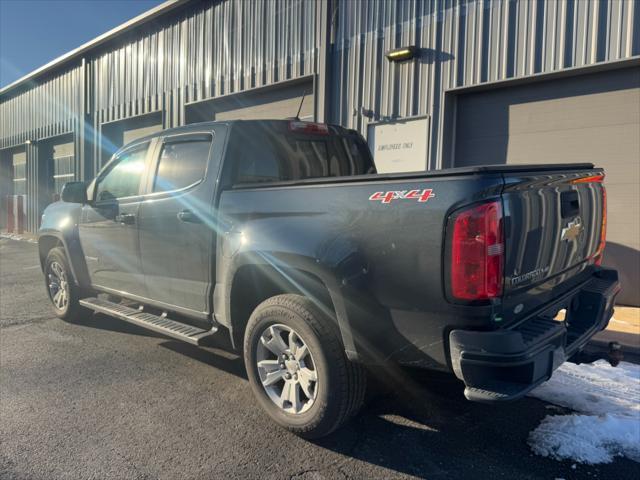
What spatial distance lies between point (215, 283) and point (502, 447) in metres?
2.15

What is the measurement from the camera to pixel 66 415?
3.39m

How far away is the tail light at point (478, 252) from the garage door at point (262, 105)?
727cm

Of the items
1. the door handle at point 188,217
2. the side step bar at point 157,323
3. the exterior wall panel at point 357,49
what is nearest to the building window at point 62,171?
the exterior wall panel at point 357,49

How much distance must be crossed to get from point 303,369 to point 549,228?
1.62m

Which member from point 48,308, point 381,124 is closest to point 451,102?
point 381,124

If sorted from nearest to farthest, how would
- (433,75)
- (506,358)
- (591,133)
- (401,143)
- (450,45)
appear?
(506,358) → (591,133) → (450,45) → (433,75) → (401,143)

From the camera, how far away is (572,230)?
3037 mm

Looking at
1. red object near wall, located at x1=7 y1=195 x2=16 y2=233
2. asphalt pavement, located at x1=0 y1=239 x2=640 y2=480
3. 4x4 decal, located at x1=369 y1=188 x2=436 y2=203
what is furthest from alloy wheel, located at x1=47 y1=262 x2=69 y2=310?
red object near wall, located at x1=7 y1=195 x2=16 y2=233

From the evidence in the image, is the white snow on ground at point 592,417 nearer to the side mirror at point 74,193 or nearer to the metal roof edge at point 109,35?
the side mirror at point 74,193

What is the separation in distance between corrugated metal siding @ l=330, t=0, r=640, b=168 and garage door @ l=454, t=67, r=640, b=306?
1.25ft

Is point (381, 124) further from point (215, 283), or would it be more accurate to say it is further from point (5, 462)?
point (5, 462)

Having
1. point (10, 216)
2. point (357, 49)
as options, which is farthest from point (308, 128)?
point (10, 216)

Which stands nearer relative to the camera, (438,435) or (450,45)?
(438,435)

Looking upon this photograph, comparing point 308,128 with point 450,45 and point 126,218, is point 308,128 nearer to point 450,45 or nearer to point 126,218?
point 126,218
